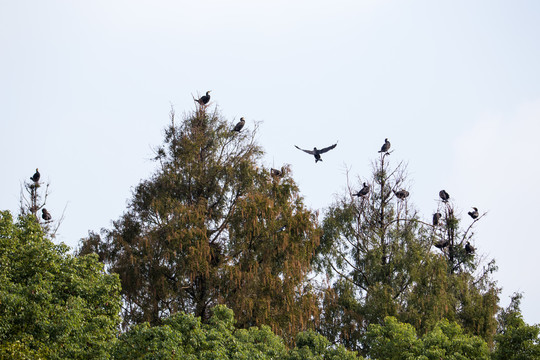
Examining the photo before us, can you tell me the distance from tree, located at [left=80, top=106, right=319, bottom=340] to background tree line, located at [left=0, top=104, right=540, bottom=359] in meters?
0.05

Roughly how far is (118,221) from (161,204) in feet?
6.83

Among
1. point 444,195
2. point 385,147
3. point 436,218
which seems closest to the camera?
point 385,147

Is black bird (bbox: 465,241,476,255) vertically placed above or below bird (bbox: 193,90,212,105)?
below

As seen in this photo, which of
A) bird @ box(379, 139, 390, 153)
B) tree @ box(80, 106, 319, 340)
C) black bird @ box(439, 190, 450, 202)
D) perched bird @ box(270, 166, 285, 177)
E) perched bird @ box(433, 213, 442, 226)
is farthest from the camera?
black bird @ box(439, 190, 450, 202)

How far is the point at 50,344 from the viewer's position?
18.9 metres

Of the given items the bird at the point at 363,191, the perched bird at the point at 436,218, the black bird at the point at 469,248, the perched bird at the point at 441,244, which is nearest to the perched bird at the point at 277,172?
the bird at the point at 363,191

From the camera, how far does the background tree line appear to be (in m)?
19.6

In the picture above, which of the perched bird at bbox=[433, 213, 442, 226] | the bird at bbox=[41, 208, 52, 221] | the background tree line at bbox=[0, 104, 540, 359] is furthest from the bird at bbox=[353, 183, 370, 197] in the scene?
the bird at bbox=[41, 208, 52, 221]

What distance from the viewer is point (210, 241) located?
2741 cm

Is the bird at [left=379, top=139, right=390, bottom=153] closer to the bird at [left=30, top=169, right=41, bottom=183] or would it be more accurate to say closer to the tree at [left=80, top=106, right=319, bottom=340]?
the tree at [left=80, top=106, right=319, bottom=340]

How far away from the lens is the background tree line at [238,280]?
19.6 meters

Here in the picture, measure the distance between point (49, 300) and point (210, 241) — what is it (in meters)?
8.45

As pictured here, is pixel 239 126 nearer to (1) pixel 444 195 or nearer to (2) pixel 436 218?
(2) pixel 436 218

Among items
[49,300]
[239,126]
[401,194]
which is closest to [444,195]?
[401,194]
